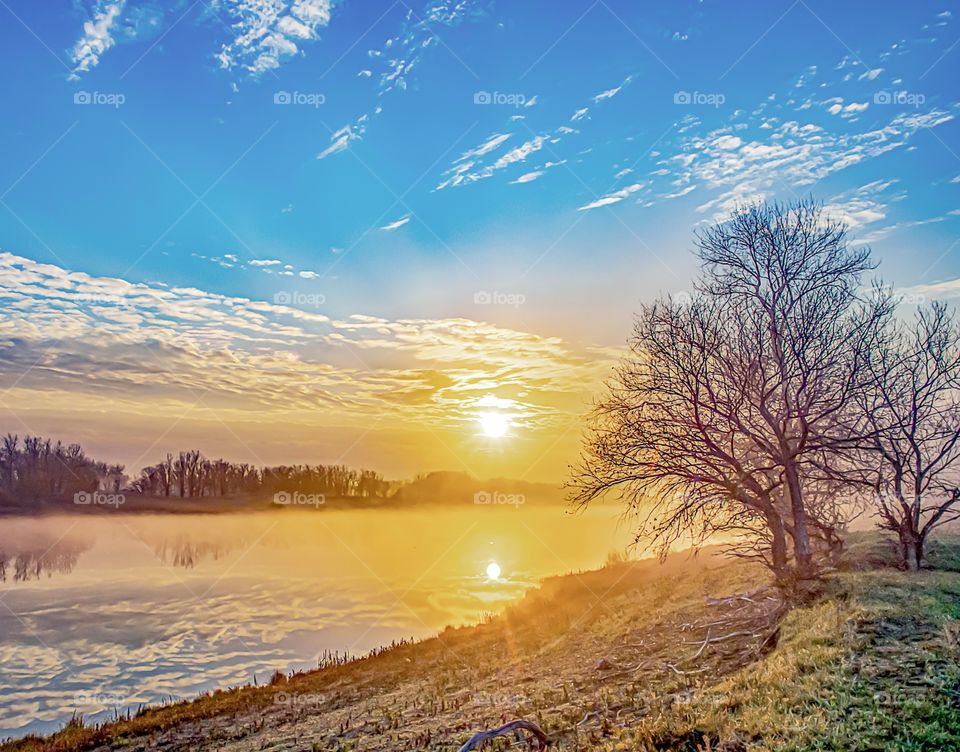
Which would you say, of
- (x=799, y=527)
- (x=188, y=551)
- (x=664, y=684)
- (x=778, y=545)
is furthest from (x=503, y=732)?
(x=188, y=551)

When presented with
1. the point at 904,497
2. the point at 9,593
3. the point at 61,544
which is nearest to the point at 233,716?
the point at 904,497

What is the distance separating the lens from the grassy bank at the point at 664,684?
7496 millimetres

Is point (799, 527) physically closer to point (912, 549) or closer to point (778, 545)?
point (778, 545)

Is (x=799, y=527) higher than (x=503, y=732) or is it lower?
higher

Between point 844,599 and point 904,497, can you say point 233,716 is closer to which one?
point 844,599

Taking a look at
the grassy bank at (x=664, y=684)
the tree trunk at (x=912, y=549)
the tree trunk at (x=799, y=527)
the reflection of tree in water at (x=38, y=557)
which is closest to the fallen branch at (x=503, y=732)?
the grassy bank at (x=664, y=684)

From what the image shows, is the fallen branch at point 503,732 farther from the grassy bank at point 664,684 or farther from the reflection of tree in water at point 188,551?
the reflection of tree in water at point 188,551

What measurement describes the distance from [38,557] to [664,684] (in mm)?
79172

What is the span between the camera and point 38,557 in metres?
67.6

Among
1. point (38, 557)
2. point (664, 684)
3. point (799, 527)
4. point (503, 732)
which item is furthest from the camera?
point (38, 557)

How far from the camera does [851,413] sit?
17.5 m

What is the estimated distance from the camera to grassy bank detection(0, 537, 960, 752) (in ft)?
24.6

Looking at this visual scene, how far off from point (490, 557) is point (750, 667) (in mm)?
57240

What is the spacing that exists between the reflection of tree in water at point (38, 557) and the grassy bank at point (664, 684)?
45.7 meters
